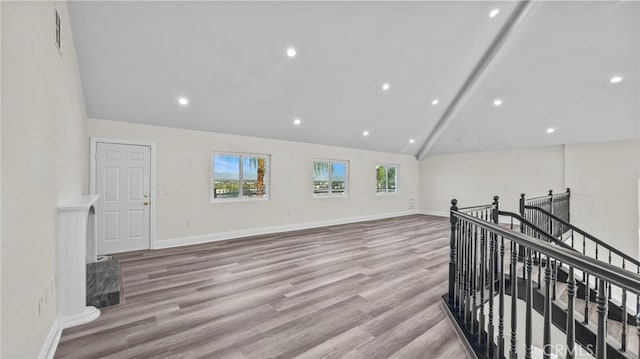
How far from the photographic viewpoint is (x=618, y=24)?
13.0ft

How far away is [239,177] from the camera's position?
5809mm

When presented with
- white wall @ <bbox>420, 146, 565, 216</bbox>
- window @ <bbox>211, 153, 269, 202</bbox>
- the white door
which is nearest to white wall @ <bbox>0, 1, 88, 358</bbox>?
the white door

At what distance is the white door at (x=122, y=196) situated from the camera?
433cm

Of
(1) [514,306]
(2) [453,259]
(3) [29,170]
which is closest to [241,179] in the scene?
(3) [29,170]

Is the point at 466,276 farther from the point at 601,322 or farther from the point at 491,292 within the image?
the point at 601,322

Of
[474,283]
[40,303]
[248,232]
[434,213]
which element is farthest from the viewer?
[434,213]

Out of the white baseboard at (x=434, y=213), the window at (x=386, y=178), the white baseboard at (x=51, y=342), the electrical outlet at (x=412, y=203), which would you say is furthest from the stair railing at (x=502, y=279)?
the electrical outlet at (x=412, y=203)

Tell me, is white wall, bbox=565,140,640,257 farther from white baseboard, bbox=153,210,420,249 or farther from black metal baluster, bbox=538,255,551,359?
black metal baluster, bbox=538,255,551,359

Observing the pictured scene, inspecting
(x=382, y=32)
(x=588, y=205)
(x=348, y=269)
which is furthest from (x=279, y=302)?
(x=588, y=205)

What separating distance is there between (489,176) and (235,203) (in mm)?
7631

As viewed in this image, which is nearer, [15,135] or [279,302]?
[15,135]

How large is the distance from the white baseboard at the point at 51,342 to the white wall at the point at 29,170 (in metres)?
0.05

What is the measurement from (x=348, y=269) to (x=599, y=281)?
2873mm

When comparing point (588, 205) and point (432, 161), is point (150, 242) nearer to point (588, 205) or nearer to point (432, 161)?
point (432, 161)
